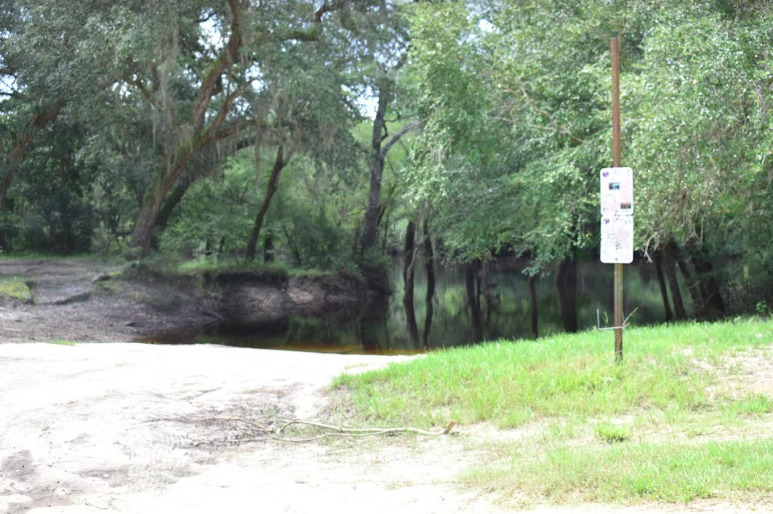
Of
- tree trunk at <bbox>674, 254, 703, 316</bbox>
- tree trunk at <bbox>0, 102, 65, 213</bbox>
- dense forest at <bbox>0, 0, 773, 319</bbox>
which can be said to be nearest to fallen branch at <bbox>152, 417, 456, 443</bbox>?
dense forest at <bbox>0, 0, 773, 319</bbox>

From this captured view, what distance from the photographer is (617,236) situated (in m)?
8.30

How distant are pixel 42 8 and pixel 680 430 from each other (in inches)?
871

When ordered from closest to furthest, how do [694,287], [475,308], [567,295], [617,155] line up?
[617,155]
[694,287]
[567,295]
[475,308]

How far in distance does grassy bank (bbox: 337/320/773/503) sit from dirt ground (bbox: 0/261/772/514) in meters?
0.31

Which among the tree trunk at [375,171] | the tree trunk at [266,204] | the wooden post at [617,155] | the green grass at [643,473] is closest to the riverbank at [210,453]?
the green grass at [643,473]

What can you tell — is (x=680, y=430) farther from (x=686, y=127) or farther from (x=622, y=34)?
(x=622, y=34)

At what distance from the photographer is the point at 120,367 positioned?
10.5 meters

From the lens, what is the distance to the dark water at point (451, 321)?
2369cm

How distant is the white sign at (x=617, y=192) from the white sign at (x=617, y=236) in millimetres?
80

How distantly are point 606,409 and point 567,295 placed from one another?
28.6 m

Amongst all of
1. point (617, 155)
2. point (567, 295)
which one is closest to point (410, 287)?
point (567, 295)

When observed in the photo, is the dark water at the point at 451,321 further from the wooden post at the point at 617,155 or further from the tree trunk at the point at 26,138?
the tree trunk at the point at 26,138

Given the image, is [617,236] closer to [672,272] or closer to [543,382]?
[543,382]

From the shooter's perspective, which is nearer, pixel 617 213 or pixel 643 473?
pixel 643 473
